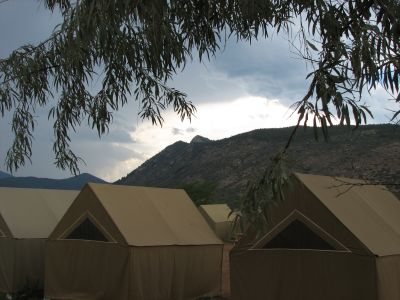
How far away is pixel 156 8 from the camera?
4848 millimetres

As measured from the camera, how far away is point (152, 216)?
12617 mm

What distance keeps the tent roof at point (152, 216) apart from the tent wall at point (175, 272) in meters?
0.19

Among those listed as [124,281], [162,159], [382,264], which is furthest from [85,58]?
[162,159]

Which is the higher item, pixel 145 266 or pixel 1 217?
pixel 1 217

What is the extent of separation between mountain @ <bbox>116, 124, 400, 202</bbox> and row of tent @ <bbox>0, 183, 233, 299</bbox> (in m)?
26.2

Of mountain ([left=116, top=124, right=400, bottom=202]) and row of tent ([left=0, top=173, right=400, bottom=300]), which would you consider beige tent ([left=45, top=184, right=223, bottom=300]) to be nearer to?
row of tent ([left=0, top=173, right=400, bottom=300])

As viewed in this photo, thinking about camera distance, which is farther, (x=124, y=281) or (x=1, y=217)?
(x=1, y=217)

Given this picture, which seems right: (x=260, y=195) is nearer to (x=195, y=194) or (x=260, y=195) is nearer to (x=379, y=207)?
(x=379, y=207)

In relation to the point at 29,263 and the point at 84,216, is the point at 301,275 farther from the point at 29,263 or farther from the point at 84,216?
the point at 29,263

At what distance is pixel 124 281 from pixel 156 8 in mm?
7363

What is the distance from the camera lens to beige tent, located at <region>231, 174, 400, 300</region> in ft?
29.1

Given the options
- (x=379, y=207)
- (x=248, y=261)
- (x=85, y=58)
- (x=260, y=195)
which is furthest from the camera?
(x=379, y=207)

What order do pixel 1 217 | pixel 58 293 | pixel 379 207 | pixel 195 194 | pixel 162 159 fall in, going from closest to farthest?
pixel 379 207 → pixel 58 293 → pixel 1 217 → pixel 195 194 → pixel 162 159

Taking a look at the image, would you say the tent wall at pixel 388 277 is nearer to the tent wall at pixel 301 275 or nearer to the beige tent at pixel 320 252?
the beige tent at pixel 320 252
